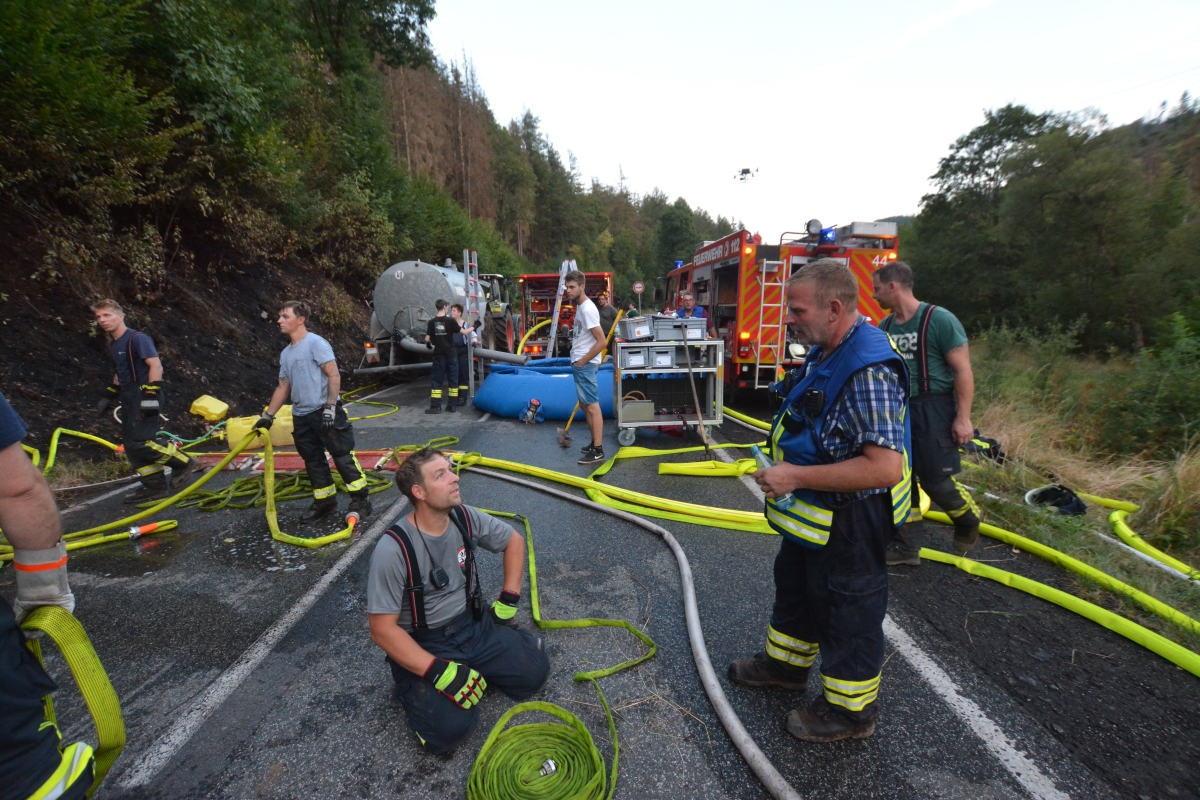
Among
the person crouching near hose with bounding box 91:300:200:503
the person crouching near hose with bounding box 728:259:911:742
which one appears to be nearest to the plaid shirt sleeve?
the person crouching near hose with bounding box 728:259:911:742

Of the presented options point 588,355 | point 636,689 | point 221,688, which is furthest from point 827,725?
point 588,355

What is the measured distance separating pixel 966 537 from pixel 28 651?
4367 millimetres

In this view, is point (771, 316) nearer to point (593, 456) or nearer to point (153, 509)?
point (593, 456)

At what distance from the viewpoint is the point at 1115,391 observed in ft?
21.4

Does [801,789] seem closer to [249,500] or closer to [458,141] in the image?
[249,500]

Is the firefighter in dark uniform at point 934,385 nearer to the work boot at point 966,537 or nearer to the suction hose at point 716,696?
the work boot at point 966,537

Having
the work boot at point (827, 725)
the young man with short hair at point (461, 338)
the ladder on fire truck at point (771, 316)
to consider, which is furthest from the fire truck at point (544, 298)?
the work boot at point (827, 725)

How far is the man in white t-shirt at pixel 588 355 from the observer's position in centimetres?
588

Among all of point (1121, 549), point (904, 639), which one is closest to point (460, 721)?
point (904, 639)

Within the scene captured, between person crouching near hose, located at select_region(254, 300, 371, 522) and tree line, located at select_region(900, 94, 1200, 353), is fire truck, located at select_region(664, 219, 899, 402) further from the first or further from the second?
tree line, located at select_region(900, 94, 1200, 353)

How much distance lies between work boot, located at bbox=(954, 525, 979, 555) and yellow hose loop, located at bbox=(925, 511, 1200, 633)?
439 mm

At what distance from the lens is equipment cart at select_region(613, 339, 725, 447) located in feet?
21.1

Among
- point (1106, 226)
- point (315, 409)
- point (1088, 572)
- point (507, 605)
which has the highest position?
point (1106, 226)

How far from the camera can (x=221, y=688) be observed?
2514mm
